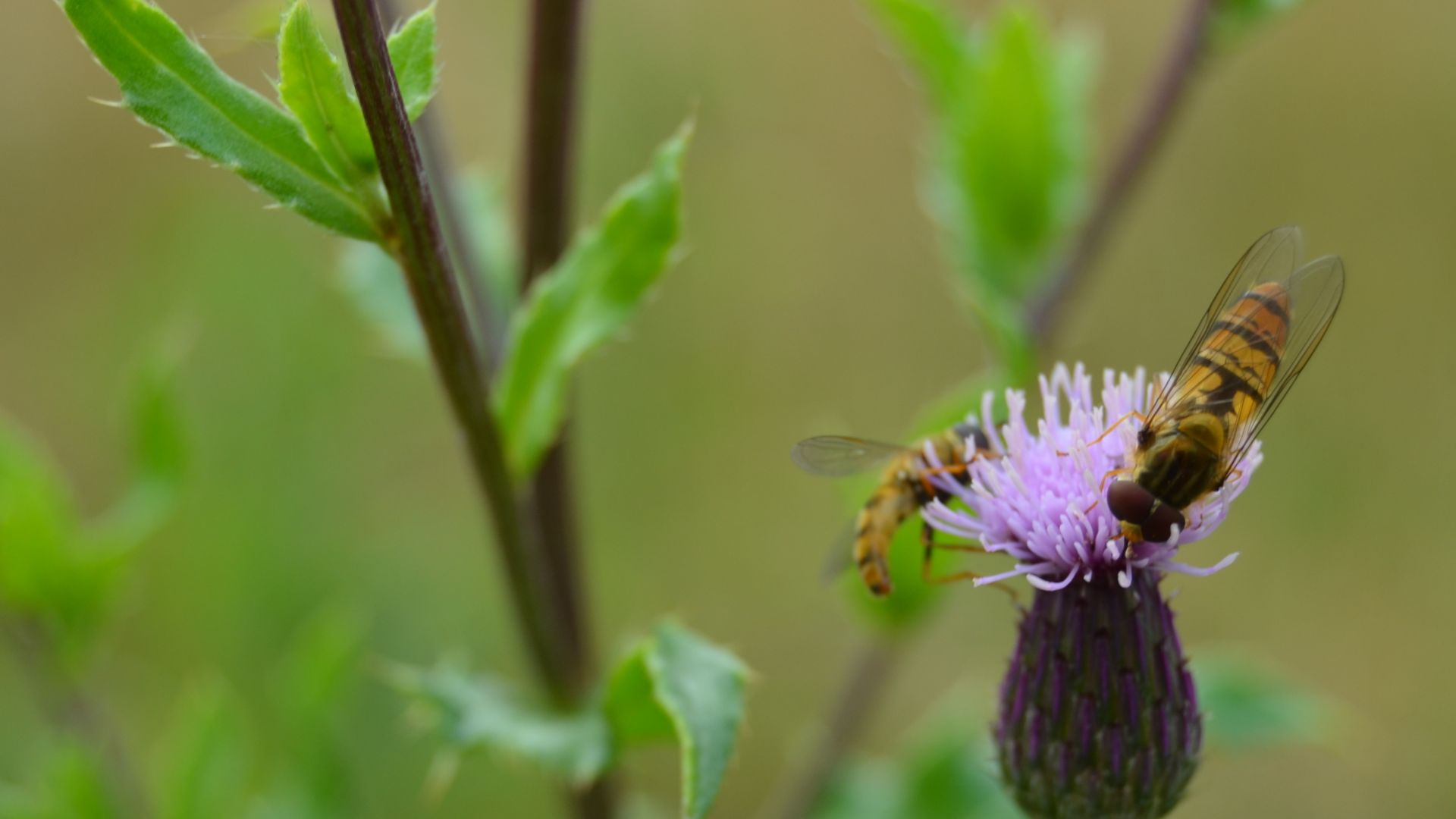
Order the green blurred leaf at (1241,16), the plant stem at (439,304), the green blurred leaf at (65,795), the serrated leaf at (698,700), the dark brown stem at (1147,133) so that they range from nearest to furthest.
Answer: the plant stem at (439,304) < the serrated leaf at (698,700) < the green blurred leaf at (1241,16) < the green blurred leaf at (65,795) < the dark brown stem at (1147,133)

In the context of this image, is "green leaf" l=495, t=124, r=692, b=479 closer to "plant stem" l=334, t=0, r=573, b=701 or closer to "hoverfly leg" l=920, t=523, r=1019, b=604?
"plant stem" l=334, t=0, r=573, b=701

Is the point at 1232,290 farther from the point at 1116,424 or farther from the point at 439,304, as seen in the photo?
the point at 439,304

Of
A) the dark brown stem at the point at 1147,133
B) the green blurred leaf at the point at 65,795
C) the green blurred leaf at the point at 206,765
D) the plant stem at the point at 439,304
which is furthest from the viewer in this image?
the green blurred leaf at the point at 206,765

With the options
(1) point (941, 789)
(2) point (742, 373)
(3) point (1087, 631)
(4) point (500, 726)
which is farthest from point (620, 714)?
(2) point (742, 373)

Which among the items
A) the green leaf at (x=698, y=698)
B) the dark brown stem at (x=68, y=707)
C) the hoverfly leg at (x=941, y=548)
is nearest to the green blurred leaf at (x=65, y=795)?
the dark brown stem at (x=68, y=707)

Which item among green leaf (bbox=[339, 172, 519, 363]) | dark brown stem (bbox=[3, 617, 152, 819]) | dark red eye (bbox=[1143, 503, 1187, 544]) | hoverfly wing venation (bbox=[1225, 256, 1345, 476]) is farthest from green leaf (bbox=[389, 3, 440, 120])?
dark brown stem (bbox=[3, 617, 152, 819])

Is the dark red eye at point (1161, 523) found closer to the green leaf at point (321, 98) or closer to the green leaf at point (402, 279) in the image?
the green leaf at point (321, 98)
